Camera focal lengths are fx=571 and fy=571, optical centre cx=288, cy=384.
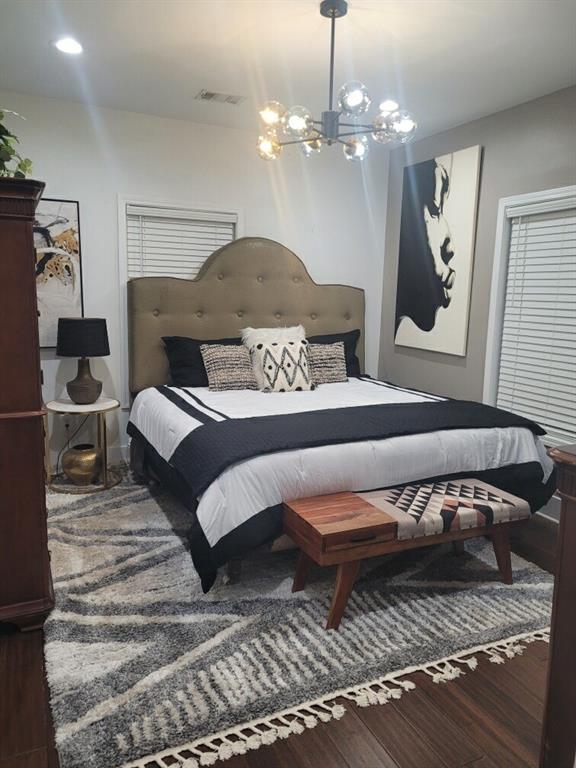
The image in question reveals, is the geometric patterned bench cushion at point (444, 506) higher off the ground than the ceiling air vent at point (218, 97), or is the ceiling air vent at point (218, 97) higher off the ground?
the ceiling air vent at point (218, 97)

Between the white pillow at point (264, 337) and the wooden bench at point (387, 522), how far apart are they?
1614 millimetres

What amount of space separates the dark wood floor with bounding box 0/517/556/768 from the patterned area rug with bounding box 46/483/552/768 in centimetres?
5

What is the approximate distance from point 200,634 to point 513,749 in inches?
45.9

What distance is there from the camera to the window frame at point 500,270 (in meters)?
3.58

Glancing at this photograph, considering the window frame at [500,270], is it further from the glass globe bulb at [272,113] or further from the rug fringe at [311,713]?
the rug fringe at [311,713]

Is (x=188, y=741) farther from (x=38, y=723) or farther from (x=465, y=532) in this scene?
(x=465, y=532)

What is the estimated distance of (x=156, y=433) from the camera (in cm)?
342

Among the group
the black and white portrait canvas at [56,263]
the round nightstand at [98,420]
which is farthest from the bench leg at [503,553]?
the black and white portrait canvas at [56,263]

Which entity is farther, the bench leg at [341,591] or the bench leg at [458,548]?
the bench leg at [458,548]

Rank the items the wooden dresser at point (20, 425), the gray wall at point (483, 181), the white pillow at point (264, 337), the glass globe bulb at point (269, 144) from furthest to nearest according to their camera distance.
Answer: the white pillow at point (264, 337)
the gray wall at point (483, 181)
the glass globe bulb at point (269, 144)
the wooden dresser at point (20, 425)

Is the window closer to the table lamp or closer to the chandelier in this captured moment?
the chandelier

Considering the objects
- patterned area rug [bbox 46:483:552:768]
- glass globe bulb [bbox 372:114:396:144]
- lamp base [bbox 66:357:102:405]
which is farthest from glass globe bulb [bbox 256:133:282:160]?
patterned area rug [bbox 46:483:552:768]

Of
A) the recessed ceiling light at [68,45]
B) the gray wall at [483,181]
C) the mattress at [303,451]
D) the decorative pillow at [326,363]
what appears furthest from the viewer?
the decorative pillow at [326,363]

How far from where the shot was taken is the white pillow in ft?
13.4
